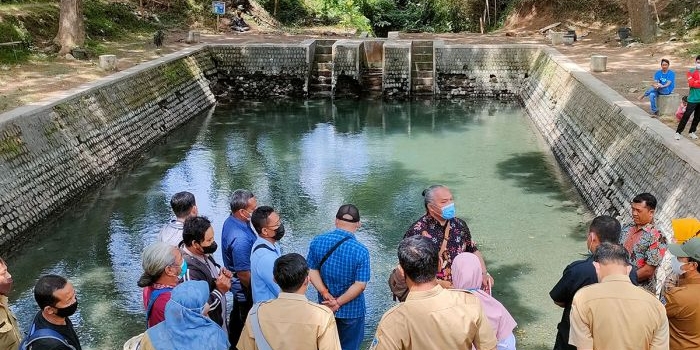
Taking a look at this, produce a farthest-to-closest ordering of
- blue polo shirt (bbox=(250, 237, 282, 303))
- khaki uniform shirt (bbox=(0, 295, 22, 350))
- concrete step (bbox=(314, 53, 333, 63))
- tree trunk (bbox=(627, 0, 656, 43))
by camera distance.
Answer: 1. concrete step (bbox=(314, 53, 333, 63))
2. tree trunk (bbox=(627, 0, 656, 43))
3. blue polo shirt (bbox=(250, 237, 282, 303))
4. khaki uniform shirt (bbox=(0, 295, 22, 350))

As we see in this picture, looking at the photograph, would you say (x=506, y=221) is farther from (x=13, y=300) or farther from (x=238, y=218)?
(x=13, y=300)

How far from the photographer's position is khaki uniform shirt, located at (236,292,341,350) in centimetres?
288

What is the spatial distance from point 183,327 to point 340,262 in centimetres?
123

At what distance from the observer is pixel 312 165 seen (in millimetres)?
12164

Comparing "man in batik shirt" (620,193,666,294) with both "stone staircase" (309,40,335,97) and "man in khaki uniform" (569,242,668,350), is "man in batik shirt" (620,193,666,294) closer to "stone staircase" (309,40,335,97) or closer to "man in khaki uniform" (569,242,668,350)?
"man in khaki uniform" (569,242,668,350)

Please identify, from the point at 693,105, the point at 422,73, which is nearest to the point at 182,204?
the point at 693,105

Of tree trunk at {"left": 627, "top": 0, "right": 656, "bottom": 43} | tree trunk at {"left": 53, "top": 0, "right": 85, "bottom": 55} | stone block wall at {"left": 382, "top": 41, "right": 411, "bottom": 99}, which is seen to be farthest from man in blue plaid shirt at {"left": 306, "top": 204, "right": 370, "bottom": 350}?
tree trunk at {"left": 627, "top": 0, "right": 656, "bottom": 43}

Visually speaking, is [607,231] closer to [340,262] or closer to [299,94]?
[340,262]

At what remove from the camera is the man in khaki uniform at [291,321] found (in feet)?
9.46

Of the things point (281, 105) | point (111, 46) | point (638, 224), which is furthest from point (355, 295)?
point (111, 46)

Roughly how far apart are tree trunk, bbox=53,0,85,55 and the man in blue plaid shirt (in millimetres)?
13370

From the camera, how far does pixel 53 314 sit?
10.5 feet

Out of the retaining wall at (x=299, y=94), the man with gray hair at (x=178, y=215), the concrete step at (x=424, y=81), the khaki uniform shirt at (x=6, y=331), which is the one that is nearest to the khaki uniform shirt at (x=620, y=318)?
the man with gray hair at (x=178, y=215)

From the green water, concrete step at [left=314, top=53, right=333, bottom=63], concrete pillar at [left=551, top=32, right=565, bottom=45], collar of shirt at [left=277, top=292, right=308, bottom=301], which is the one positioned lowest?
the green water
